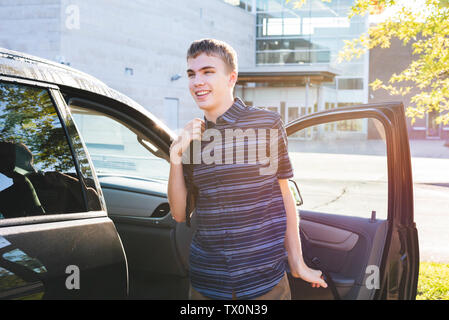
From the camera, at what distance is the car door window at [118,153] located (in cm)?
280

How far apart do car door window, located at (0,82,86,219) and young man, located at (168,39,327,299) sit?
39 centimetres

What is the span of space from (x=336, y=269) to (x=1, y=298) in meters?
1.87

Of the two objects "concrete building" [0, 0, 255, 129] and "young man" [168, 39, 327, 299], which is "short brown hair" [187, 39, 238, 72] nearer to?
"young man" [168, 39, 327, 299]

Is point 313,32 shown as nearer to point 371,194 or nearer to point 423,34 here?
point 371,194

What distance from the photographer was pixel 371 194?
36.8 ft

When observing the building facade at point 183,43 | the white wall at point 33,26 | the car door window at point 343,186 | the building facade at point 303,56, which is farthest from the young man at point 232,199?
the building facade at point 303,56

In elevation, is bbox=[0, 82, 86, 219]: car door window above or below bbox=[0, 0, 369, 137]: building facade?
below

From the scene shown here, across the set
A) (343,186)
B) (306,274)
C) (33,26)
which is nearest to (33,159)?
(306,274)

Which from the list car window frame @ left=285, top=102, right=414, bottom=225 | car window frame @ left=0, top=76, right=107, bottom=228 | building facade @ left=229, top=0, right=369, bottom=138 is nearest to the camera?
car window frame @ left=0, top=76, right=107, bottom=228

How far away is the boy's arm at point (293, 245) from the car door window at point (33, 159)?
2.54 ft

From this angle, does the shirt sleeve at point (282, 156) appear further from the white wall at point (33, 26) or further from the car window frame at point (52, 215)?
the white wall at point (33, 26)

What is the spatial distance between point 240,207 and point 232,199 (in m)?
0.04

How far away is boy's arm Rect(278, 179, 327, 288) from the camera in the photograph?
1968 mm

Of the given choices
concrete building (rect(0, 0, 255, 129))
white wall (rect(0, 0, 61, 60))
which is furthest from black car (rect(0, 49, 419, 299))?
white wall (rect(0, 0, 61, 60))
